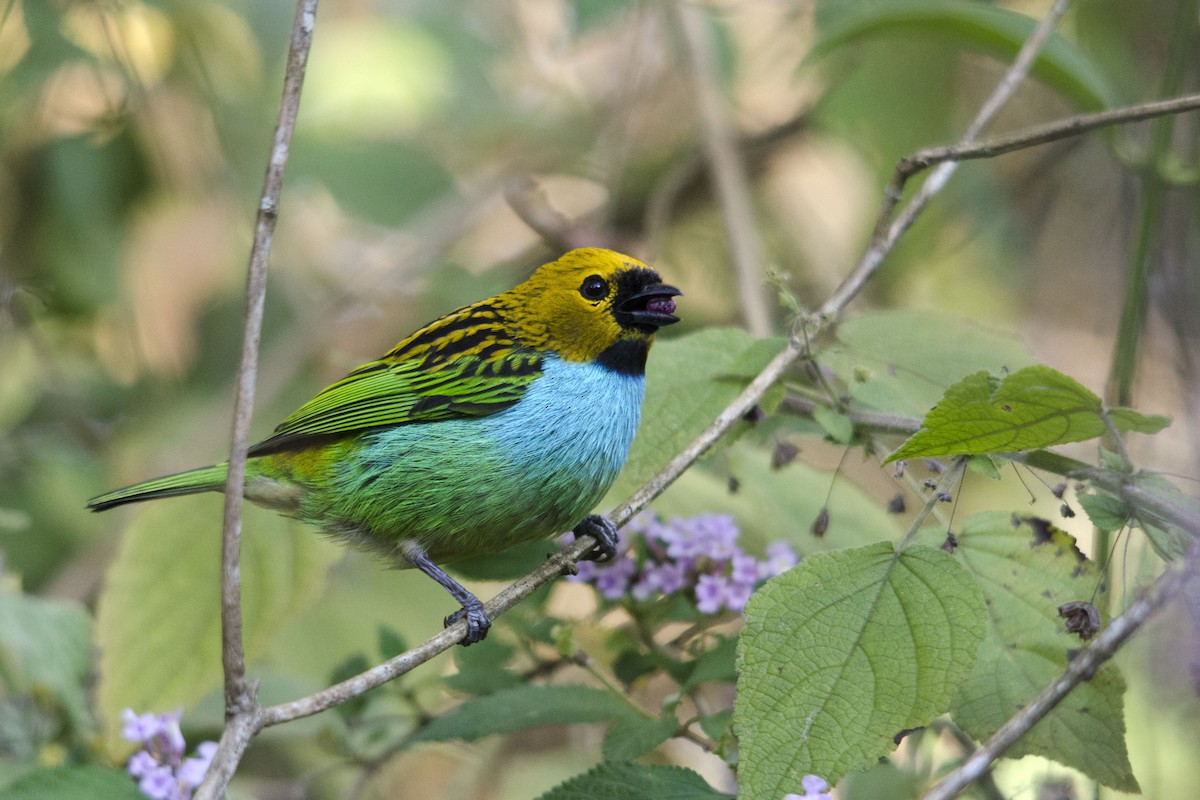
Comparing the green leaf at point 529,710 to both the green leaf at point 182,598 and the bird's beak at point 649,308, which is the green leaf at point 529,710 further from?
the bird's beak at point 649,308

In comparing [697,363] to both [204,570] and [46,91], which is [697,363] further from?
[46,91]

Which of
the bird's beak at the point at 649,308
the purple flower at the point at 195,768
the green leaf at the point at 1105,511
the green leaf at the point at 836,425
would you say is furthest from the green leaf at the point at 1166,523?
the purple flower at the point at 195,768

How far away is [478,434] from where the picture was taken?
2920 mm

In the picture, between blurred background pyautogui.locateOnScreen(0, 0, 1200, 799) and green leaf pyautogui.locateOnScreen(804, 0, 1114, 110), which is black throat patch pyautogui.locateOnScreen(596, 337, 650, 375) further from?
green leaf pyautogui.locateOnScreen(804, 0, 1114, 110)

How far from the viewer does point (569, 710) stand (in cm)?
234

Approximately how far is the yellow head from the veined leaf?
3.96 ft

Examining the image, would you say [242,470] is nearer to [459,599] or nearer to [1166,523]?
[459,599]

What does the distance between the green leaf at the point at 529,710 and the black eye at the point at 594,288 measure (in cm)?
111

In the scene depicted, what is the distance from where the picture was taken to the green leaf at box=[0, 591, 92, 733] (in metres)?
2.83

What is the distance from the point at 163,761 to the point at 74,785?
0.18 metres

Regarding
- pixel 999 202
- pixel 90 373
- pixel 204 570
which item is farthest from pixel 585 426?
pixel 90 373

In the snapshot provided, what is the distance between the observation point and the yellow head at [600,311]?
3.10 m

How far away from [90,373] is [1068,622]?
4.70 m

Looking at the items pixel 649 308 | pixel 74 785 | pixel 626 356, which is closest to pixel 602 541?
pixel 626 356
